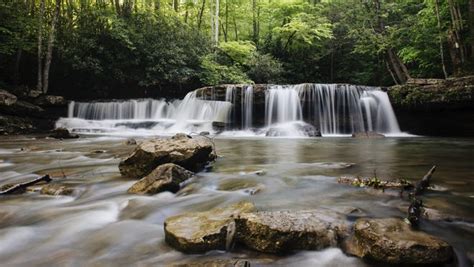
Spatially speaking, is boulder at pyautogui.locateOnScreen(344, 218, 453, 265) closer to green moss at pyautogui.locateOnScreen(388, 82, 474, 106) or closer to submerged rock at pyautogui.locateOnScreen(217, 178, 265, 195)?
submerged rock at pyautogui.locateOnScreen(217, 178, 265, 195)

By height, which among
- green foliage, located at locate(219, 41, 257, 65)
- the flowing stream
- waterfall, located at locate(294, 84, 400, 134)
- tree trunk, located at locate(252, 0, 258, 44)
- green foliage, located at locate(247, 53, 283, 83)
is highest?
tree trunk, located at locate(252, 0, 258, 44)

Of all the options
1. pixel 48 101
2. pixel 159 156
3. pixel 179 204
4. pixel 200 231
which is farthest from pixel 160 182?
pixel 48 101

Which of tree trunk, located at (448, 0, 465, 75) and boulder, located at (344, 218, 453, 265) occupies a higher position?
tree trunk, located at (448, 0, 465, 75)

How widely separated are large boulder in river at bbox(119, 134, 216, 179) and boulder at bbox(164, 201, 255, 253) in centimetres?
223

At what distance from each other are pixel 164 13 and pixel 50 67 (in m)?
8.17

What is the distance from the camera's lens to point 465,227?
3.05 m

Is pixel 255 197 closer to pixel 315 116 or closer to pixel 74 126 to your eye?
pixel 315 116

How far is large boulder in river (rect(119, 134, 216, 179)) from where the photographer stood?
533 cm

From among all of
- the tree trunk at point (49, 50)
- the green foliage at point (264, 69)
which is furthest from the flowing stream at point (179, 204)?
the green foliage at point (264, 69)

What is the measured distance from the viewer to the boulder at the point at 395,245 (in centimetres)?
237

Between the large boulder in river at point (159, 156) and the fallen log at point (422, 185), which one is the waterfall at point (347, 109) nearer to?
the large boulder in river at point (159, 156)

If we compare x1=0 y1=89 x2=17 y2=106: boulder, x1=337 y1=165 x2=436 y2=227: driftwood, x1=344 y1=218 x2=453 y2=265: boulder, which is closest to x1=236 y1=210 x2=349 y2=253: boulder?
x1=344 y1=218 x2=453 y2=265: boulder

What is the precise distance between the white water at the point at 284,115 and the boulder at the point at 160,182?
9995mm

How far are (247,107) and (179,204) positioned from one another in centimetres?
1225
